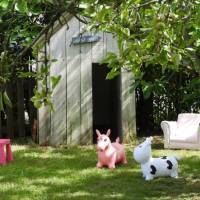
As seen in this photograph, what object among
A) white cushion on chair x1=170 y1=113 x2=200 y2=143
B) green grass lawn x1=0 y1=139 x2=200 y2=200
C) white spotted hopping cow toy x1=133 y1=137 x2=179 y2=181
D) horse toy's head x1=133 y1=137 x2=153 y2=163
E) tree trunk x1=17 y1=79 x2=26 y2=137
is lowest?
green grass lawn x1=0 y1=139 x2=200 y2=200

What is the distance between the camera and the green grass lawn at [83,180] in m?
6.94

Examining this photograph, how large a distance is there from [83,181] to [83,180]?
63mm

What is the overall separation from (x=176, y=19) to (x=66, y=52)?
9.47m

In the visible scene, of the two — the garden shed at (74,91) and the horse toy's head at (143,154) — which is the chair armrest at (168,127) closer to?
the garden shed at (74,91)

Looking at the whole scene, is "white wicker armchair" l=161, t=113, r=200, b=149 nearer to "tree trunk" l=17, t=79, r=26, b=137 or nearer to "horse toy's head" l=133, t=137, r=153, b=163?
"horse toy's head" l=133, t=137, r=153, b=163

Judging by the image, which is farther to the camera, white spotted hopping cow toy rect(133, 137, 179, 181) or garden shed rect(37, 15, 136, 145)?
garden shed rect(37, 15, 136, 145)

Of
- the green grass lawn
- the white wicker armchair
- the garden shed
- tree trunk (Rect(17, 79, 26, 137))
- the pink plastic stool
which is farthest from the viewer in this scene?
tree trunk (Rect(17, 79, 26, 137))

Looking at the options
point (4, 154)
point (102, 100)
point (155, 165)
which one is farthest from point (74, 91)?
point (155, 165)

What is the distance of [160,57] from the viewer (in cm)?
231

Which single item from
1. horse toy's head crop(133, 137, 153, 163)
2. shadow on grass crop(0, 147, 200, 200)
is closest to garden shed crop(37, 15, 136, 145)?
shadow on grass crop(0, 147, 200, 200)

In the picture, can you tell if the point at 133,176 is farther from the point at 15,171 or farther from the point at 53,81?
the point at 53,81

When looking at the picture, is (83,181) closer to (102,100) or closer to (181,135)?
(181,135)

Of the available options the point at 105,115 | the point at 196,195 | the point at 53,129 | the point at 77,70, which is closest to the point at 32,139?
the point at 53,129

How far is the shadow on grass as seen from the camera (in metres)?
6.95
